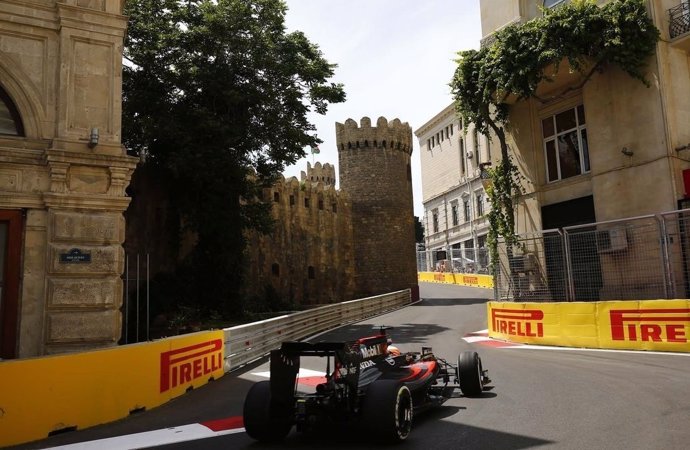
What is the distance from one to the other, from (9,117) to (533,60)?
13468 mm

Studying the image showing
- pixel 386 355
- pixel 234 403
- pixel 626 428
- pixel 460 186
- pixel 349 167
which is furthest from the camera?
pixel 460 186

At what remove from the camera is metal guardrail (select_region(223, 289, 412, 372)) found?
12.6 m

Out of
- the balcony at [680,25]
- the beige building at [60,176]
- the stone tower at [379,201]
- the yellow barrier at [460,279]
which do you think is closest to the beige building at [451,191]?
the yellow barrier at [460,279]

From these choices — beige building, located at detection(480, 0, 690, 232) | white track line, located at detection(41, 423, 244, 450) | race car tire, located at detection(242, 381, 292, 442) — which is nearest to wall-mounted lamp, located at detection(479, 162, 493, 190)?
beige building, located at detection(480, 0, 690, 232)

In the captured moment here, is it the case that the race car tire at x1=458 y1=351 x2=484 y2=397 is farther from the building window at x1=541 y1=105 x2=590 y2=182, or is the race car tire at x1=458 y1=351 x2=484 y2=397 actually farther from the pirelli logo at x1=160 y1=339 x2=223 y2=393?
the building window at x1=541 y1=105 x2=590 y2=182

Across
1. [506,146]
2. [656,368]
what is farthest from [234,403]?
[506,146]

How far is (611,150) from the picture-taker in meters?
15.9

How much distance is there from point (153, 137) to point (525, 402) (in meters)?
19.2

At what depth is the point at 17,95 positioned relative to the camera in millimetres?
10812

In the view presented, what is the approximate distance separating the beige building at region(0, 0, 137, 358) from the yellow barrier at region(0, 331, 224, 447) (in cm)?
263

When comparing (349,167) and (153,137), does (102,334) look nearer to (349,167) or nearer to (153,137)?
(153,137)

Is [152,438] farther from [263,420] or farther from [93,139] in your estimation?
[93,139]

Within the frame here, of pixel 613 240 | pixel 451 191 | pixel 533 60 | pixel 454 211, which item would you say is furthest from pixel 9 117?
pixel 451 191

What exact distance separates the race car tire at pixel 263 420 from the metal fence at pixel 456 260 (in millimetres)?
30542
